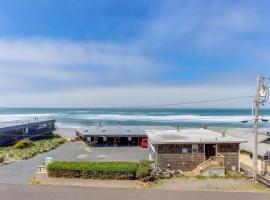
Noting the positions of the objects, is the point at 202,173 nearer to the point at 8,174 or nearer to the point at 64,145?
the point at 8,174

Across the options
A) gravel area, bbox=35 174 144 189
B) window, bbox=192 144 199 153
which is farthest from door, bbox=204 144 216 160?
gravel area, bbox=35 174 144 189

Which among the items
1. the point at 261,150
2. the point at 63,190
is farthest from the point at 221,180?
the point at 63,190

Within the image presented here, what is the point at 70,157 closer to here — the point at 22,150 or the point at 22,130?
the point at 22,150

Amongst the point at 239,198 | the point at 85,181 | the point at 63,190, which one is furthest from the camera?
the point at 85,181

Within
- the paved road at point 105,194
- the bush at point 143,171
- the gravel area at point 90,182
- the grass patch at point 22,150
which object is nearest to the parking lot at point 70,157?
the grass patch at point 22,150

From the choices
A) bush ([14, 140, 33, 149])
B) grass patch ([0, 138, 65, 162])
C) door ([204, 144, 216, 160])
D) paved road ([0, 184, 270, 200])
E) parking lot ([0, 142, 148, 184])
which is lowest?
parking lot ([0, 142, 148, 184])

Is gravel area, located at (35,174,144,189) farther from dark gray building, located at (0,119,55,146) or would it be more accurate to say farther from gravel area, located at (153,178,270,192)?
dark gray building, located at (0,119,55,146)
